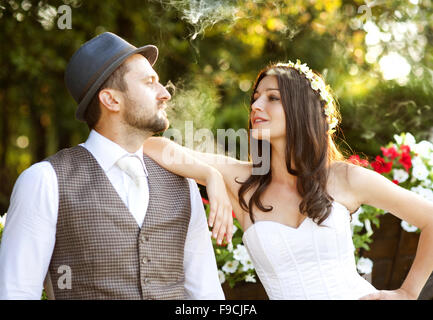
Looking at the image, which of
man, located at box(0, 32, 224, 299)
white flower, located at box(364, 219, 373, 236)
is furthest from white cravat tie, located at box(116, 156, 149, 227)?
white flower, located at box(364, 219, 373, 236)

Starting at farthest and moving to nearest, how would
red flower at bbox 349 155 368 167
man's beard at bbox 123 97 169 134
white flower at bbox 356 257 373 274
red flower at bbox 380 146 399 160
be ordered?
red flower at bbox 380 146 399 160, white flower at bbox 356 257 373 274, red flower at bbox 349 155 368 167, man's beard at bbox 123 97 169 134

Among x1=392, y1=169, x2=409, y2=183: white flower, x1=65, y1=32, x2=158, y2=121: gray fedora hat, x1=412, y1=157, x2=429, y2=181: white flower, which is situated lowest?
x1=392, y1=169, x2=409, y2=183: white flower

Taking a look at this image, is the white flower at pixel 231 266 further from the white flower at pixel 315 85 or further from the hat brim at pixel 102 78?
the hat brim at pixel 102 78

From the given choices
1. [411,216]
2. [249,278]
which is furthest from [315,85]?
[249,278]

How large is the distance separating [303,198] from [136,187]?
0.92 meters

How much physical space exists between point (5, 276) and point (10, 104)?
7377 mm

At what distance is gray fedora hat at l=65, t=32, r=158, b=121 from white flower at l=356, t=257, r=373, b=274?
85.2 inches

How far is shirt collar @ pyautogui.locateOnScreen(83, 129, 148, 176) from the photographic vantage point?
2229 mm

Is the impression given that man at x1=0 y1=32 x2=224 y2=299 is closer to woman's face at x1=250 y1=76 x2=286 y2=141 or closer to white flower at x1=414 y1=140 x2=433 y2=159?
woman's face at x1=250 y1=76 x2=286 y2=141

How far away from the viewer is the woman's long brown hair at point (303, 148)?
2.66 metres

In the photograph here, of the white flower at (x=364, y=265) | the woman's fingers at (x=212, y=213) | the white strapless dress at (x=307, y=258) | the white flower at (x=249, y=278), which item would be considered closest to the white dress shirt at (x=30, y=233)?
the woman's fingers at (x=212, y=213)

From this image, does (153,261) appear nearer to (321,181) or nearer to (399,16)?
(321,181)

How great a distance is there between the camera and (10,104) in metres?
8.67
